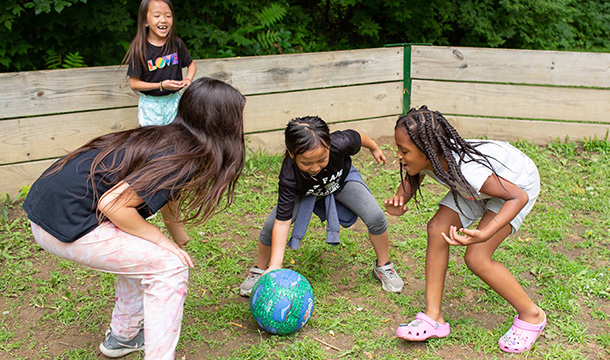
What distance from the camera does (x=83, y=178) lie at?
2.56 metres

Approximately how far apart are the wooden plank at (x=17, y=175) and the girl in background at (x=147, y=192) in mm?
2537

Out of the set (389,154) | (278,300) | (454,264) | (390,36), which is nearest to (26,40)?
(389,154)

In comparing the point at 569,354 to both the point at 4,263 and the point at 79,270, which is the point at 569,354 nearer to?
the point at 79,270

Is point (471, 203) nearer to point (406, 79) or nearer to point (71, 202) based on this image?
point (71, 202)

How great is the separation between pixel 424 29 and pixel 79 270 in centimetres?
660

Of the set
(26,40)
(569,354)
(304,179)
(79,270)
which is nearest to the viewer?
(569,354)

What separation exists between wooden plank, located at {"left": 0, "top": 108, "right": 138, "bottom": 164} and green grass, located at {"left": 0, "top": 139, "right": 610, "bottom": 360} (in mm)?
467

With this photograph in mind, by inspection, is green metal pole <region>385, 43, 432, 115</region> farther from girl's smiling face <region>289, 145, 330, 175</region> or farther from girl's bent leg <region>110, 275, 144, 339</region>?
girl's bent leg <region>110, 275, 144, 339</region>

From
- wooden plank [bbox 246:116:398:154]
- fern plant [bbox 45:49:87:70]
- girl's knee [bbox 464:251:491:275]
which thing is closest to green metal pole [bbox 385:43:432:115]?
wooden plank [bbox 246:116:398:154]

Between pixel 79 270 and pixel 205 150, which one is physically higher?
pixel 205 150

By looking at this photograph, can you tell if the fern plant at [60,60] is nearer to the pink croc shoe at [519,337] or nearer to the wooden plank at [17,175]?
the wooden plank at [17,175]

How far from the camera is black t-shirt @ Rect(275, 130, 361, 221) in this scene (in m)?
3.40

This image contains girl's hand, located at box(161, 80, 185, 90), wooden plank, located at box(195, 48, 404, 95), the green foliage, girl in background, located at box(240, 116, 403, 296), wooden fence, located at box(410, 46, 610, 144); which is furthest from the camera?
wooden fence, located at box(410, 46, 610, 144)

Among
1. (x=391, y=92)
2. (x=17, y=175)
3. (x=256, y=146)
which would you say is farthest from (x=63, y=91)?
(x=391, y=92)
